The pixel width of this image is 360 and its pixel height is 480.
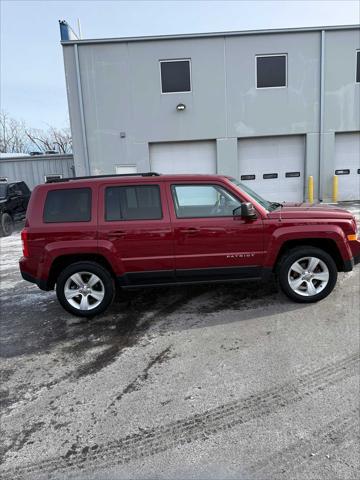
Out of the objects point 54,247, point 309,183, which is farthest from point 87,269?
point 309,183

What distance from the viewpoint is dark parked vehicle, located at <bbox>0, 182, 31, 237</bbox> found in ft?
40.4

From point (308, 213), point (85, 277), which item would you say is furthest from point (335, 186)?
point (85, 277)

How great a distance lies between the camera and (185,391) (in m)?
3.11

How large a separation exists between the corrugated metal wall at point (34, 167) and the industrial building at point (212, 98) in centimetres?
405

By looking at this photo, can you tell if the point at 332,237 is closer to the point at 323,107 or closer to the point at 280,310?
the point at 280,310

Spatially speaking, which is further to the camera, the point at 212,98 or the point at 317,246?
the point at 212,98

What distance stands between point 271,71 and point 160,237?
1318cm

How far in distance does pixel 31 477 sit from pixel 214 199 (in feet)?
11.5


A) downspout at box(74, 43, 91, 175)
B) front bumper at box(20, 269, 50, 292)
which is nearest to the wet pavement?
front bumper at box(20, 269, 50, 292)

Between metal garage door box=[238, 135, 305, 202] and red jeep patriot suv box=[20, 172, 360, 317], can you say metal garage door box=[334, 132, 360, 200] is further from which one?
red jeep patriot suv box=[20, 172, 360, 317]

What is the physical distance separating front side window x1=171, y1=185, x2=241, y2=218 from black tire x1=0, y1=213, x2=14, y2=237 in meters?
9.53

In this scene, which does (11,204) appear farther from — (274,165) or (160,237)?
(274,165)

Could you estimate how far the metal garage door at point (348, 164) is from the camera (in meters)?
15.7

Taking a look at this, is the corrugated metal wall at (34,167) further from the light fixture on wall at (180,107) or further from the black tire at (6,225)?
the light fixture on wall at (180,107)
